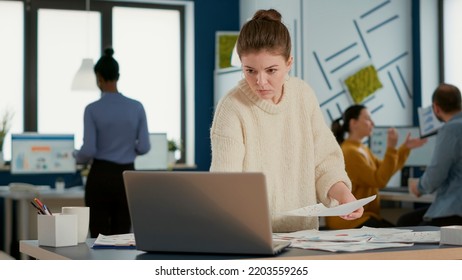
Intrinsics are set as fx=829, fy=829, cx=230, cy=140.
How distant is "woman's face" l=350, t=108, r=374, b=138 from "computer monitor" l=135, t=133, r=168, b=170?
1929 mm

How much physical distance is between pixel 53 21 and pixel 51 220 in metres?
5.53

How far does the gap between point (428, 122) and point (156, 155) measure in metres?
2.17

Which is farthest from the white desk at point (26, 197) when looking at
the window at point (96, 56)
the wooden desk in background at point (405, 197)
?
the wooden desk in background at point (405, 197)

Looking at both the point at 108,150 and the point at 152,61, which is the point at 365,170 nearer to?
the point at 108,150

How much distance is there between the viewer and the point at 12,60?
7.14 m

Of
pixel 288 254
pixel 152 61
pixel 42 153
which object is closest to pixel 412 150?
A: pixel 152 61

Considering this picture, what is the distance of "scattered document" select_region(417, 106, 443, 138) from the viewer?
6.04 metres

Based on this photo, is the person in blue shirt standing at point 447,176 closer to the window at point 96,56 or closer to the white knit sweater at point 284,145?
the white knit sweater at point 284,145

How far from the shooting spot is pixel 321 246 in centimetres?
185

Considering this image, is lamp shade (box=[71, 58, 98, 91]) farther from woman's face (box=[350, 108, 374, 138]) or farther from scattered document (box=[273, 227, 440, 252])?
scattered document (box=[273, 227, 440, 252])

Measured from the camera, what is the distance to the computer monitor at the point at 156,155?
262 inches

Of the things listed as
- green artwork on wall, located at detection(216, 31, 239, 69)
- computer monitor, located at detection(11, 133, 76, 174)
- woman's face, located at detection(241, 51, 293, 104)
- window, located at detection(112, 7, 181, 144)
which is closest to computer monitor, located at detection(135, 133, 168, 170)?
computer monitor, located at detection(11, 133, 76, 174)
